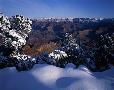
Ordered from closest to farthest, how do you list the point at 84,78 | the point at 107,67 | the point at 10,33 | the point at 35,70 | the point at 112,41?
the point at 84,78, the point at 35,70, the point at 107,67, the point at 112,41, the point at 10,33

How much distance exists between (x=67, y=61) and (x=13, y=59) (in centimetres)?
305

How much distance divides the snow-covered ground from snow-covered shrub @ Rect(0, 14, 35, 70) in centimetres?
127

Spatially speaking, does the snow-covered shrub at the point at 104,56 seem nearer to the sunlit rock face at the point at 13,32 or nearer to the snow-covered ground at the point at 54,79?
the snow-covered ground at the point at 54,79

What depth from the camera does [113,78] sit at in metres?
10.6

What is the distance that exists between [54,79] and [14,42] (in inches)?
439

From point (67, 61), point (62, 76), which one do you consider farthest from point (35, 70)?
point (67, 61)

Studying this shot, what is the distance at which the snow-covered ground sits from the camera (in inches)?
367

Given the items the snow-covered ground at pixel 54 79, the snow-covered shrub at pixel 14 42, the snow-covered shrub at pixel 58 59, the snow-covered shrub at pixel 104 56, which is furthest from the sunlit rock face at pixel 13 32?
the snow-covered ground at pixel 54 79

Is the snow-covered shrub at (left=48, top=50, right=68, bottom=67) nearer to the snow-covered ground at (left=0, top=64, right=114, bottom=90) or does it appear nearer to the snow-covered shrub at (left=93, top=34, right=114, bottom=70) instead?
the snow-covered ground at (left=0, top=64, right=114, bottom=90)

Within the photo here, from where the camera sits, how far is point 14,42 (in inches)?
803

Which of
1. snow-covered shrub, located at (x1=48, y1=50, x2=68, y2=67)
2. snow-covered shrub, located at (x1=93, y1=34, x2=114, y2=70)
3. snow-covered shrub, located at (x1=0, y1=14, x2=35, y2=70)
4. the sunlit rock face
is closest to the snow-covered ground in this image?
snow-covered shrub, located at (x1=0, y1=14, x2=35, y2=70)

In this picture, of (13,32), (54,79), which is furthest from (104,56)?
(13,32)

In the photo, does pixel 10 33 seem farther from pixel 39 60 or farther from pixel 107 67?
pixel 107 67

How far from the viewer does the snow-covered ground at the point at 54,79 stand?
9320mm
